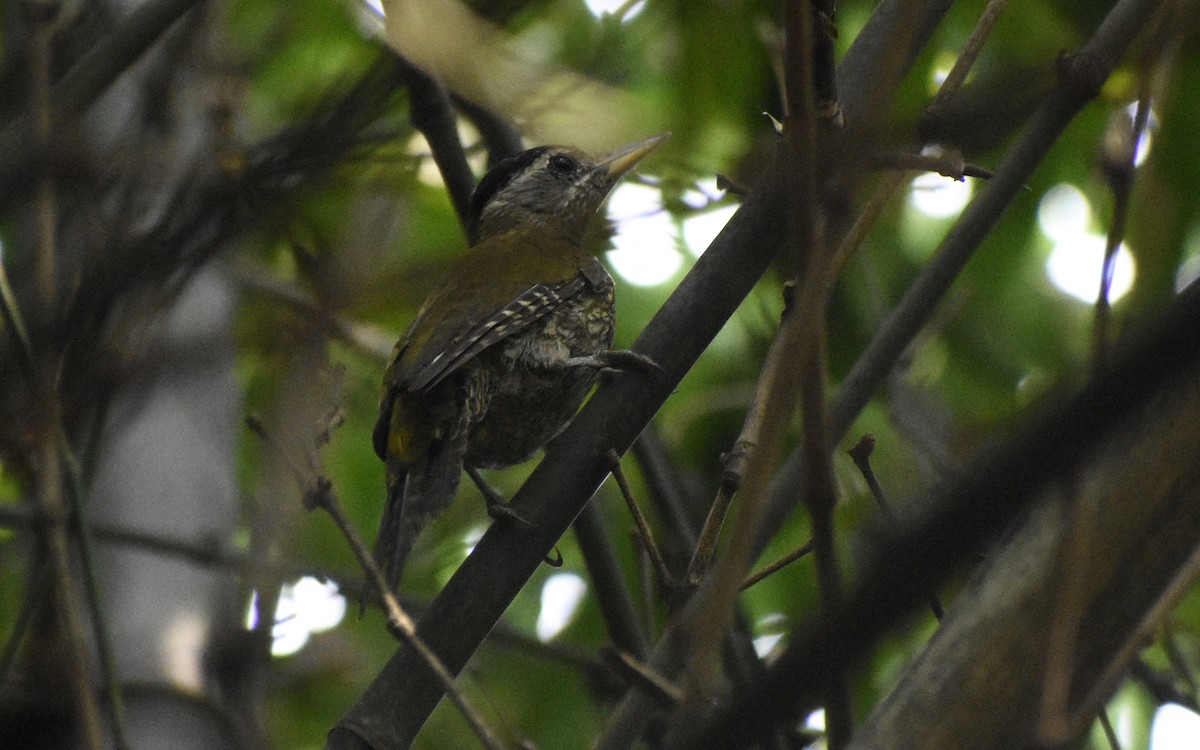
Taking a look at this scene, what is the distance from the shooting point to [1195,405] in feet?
5.88

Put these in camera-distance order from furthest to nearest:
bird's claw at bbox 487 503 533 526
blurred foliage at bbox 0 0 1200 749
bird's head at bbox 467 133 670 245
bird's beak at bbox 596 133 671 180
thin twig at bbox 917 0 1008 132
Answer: bird's head at bbox 467 133 670 245 → bird's beak at bbox 596 133 671 180 → blurred foliage at bbox 0 0 1200 749 → bird's claw at bbox 487 503 533 526 → thin twig at bbox 917 0 1008 132

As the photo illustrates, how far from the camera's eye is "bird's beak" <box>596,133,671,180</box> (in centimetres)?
432

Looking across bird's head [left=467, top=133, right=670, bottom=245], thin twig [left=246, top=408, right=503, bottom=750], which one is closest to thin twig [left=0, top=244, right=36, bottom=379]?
thin twig [left=246, top=408, right=503, bottom=750]

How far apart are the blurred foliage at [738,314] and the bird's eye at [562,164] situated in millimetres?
362

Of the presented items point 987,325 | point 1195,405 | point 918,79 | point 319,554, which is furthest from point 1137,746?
point 1195,405

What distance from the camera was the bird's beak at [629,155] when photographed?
4324 mm

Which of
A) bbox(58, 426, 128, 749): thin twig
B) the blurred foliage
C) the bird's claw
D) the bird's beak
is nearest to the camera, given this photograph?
bbox(58, 426, 128, 749): thin twig

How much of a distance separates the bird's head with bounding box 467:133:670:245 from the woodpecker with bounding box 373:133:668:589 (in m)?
0.34

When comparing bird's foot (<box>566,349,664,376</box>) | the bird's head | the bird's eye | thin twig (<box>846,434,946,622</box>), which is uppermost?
the bird's eye

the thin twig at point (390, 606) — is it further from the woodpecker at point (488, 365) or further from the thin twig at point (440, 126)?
the thin twig at point (440, 126)

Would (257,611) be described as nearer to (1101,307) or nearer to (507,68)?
(1101,307)

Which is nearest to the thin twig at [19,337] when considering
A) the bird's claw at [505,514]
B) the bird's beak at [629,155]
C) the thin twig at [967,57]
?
the bird's claw at [505,514]

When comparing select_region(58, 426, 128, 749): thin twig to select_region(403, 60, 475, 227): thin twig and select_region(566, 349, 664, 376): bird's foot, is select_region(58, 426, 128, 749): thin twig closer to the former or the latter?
select_region(566, 349, 664, 376): bird's foot

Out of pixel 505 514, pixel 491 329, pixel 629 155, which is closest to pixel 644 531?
pixel 505 514
